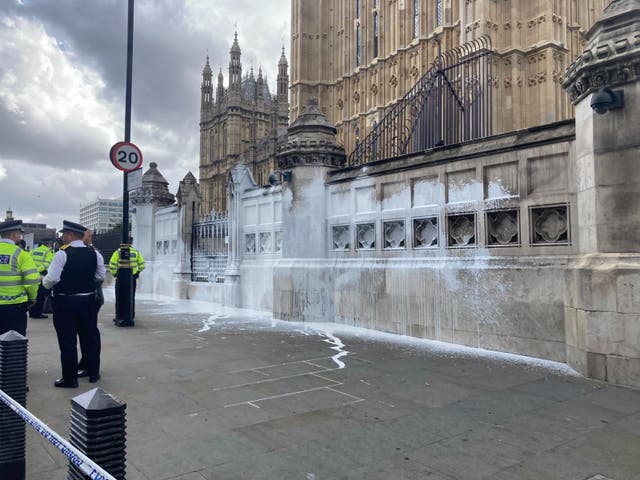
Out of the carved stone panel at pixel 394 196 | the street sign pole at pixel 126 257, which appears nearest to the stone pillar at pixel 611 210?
the carved stone panel at pixel 394 196

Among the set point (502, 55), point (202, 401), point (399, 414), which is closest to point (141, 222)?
point (202, 401)

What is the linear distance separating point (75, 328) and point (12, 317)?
643mm

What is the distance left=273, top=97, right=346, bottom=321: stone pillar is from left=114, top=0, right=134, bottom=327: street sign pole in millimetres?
2819

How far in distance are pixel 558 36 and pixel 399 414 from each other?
2556 cm

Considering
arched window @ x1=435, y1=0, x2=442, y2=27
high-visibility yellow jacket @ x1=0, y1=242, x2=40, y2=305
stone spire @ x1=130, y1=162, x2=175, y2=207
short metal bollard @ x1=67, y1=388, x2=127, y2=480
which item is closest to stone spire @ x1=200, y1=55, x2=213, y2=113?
arched window @ x1=435, y1=0, x2=442, y2=27

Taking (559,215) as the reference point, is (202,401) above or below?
below

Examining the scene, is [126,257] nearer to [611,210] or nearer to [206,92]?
[611,210]

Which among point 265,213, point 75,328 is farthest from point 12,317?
point 265,213

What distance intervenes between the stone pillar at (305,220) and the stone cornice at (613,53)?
5035 millimetres

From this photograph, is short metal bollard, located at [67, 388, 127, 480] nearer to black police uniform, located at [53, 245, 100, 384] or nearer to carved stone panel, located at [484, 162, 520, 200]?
black police uniform, located at [53, 245, 100, 384]

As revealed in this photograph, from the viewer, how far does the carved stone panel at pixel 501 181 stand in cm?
642

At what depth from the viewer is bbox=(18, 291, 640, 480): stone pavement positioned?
2.96 meters

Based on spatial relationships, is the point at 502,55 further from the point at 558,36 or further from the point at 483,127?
the point at 483,127

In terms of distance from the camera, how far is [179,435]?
3484 millimetres
